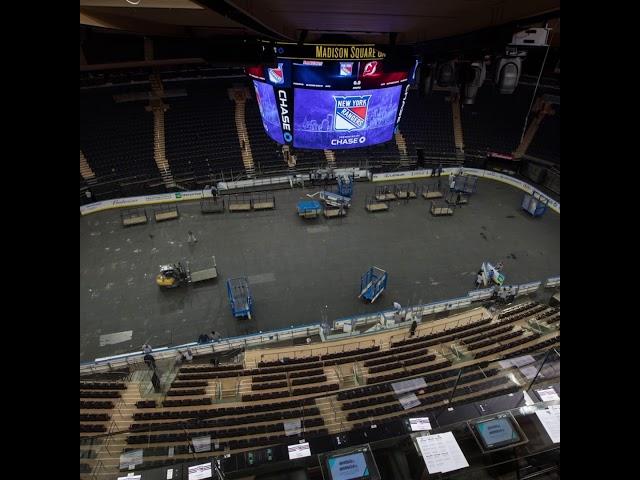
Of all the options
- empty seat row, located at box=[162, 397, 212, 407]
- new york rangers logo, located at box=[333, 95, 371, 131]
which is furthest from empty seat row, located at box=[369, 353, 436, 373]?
new york rangers logo, located at box=[333, 95, 371, 131]

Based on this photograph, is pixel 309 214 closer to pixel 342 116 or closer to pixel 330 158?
pixel 330 158

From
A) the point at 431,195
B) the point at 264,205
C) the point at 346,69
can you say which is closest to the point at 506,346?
the point at 346,69

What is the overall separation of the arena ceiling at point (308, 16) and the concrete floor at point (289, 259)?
11.1 meters

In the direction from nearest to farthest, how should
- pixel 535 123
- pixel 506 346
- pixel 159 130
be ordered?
pixel 506 346
pixel 159 130
pixel 535 123

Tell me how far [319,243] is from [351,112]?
472 inches

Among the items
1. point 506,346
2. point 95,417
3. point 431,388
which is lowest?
point 431,388

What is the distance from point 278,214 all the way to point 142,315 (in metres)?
9.78

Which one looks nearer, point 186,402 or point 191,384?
point 186,402

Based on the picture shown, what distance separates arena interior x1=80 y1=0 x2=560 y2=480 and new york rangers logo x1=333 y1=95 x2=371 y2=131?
6 centimetres

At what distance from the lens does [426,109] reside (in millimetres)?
30656

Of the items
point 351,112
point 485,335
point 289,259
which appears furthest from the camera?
point 289,259

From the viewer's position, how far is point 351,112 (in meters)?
8.20

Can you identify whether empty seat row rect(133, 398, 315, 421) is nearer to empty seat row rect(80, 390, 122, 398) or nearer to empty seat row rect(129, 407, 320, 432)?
empty seat row rect(129, 407, 320, 432)
